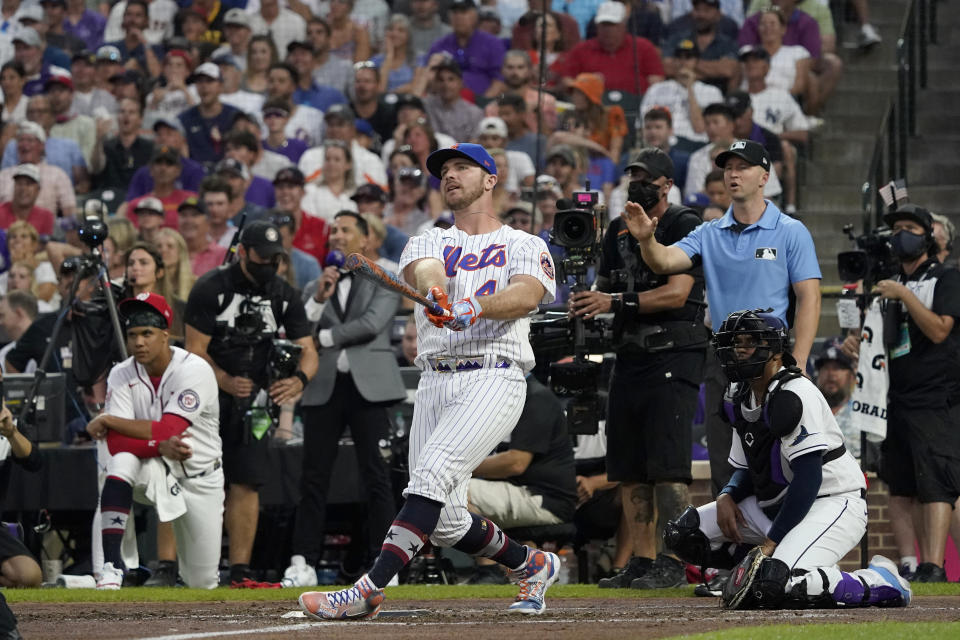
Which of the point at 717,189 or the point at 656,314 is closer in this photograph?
the point at 656,314

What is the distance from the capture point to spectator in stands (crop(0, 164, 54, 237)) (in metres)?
14.4

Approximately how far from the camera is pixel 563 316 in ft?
29.3

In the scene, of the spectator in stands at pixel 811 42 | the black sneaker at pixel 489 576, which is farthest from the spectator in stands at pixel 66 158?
the black sneaker at pixel 489 576

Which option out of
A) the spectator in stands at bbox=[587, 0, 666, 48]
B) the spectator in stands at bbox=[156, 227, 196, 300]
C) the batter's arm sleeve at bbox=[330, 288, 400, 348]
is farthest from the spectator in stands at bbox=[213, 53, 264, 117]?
the batter's arm sleeve at bbox=[330, 288, 400, 348]

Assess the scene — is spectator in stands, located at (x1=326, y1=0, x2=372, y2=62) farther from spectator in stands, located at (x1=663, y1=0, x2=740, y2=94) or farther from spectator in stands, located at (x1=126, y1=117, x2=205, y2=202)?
spectator in stands, located at (x1=663, y1=0, x2=740, y2=94)

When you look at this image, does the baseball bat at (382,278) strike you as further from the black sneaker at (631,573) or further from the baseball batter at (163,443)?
the baseball batter at (163,443)

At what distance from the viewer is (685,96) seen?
14578 millimetres

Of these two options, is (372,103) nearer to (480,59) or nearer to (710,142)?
(480,59)

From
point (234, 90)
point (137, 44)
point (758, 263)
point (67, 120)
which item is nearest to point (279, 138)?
point (234, 90)

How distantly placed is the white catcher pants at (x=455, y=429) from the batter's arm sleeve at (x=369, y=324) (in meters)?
3.56

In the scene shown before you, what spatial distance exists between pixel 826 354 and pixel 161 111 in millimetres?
7606

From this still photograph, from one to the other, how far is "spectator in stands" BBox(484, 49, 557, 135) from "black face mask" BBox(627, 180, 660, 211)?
584 centimetres

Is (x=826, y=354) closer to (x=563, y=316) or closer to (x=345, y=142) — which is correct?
(x=563, y=316)

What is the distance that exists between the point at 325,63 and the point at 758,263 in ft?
29.7
